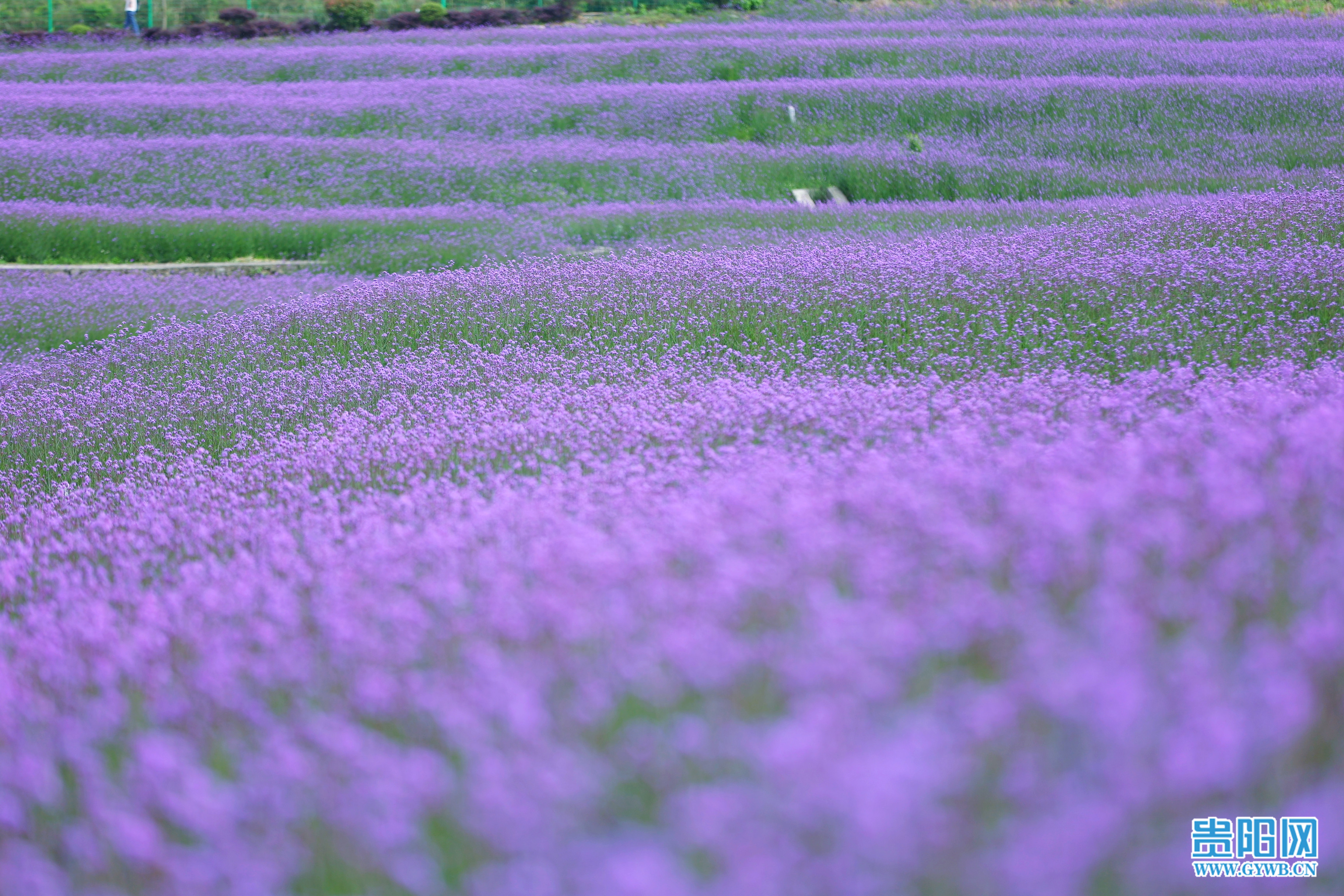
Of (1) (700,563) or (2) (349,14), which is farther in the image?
(2) (349,14)

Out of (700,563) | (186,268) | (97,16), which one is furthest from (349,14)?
(700,563)

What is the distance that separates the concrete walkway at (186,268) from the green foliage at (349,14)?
593 inches

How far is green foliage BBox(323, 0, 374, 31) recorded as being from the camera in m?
24.4

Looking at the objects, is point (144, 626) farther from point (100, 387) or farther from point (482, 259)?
point (482, 259)

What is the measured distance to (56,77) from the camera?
20.1 metres

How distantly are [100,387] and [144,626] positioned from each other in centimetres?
481

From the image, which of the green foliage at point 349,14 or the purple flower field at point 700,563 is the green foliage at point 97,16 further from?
the purple flower field at point 700,563

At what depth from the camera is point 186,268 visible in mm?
11078

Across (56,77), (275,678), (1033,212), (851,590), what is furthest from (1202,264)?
(56,77)

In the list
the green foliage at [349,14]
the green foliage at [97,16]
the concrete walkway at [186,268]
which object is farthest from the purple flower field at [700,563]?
the green foliage at [97,16]

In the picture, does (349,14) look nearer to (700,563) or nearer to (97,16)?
(97,16)

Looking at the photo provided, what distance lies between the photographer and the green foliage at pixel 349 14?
80.1 ft

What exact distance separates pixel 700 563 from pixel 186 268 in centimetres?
1054

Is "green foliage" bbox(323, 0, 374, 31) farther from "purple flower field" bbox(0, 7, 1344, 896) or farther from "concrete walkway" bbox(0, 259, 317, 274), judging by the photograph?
"purple flower field" bbox(0, 7, 1344, 896)
